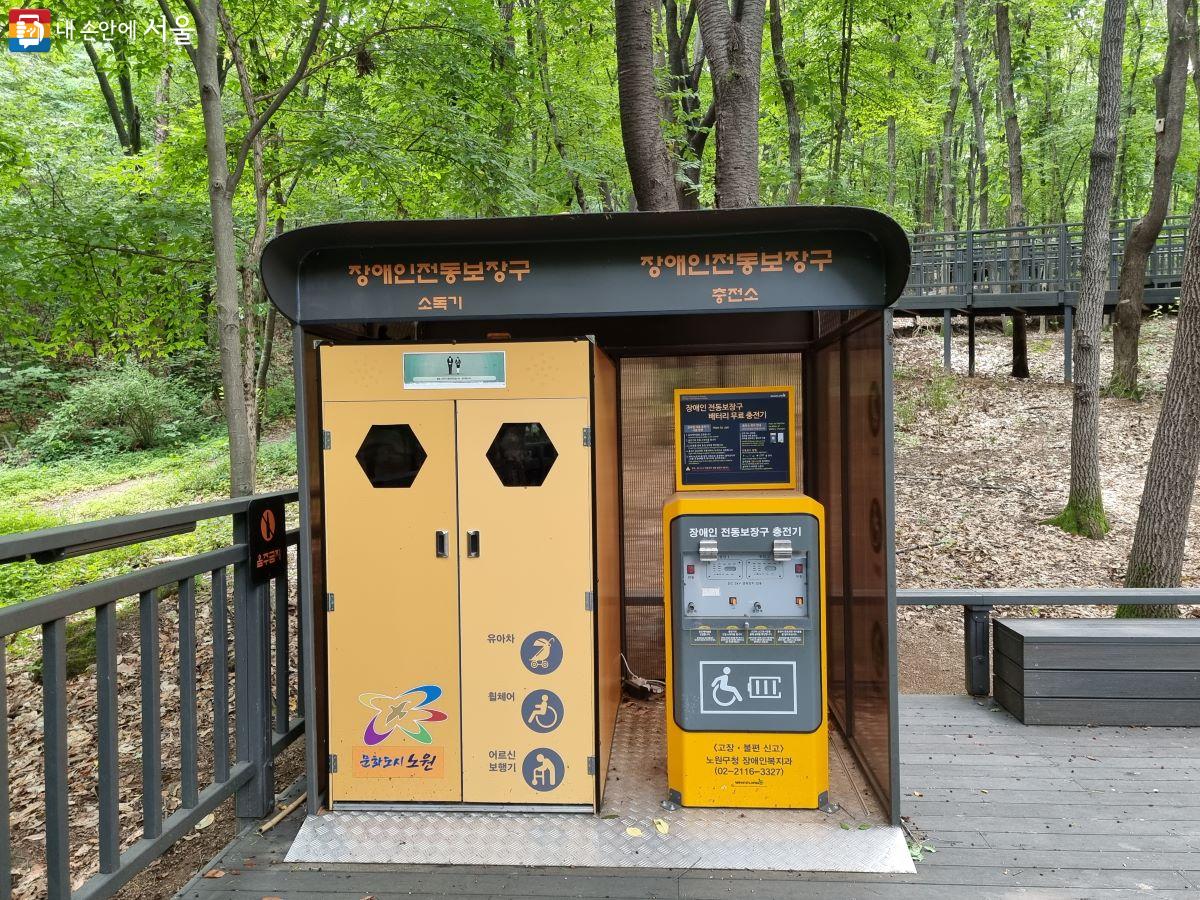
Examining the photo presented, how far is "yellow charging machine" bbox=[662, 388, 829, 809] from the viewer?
11.7 ft

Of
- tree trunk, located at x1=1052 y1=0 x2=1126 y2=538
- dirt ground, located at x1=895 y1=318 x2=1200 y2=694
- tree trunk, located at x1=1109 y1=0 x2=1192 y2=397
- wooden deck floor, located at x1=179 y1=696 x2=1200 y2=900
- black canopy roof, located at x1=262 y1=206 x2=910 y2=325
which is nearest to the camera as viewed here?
wooden deck floor, located at x1=179 y1=696 x2=1200 y2=900

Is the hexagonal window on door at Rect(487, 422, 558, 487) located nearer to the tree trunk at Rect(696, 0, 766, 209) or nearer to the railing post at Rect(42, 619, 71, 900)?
the railing post at Rect(42, 619, 71, 900)

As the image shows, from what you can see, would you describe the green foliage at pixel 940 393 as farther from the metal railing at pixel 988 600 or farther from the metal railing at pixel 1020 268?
the metal railing at pixel 988 600

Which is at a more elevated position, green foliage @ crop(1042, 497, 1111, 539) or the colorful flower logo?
green foliage @ crop(1042, 497, 1111, 539)

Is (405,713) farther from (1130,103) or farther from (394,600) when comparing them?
(1130,103)

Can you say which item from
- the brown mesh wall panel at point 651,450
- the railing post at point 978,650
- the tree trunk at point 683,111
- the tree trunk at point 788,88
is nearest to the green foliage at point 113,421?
the tree trunk at point 683,111

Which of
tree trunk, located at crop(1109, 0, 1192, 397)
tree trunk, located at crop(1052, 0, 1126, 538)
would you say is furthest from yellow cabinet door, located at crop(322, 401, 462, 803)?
tree trunk, located at crop(1109, 0, 1192, 397)

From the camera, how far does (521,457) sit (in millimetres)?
3562

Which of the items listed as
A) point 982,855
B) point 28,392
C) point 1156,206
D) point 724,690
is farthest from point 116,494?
point 1156,206

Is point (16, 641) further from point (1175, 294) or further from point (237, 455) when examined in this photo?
Answer: point (1175, 294)

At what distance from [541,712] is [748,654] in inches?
38.0

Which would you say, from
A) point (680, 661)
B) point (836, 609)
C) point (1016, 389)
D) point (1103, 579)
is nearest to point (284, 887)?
point (680, 661)

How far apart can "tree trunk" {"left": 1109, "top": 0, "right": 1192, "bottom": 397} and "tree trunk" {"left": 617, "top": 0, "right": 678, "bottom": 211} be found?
9.85 metres

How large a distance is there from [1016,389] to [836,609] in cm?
1206
